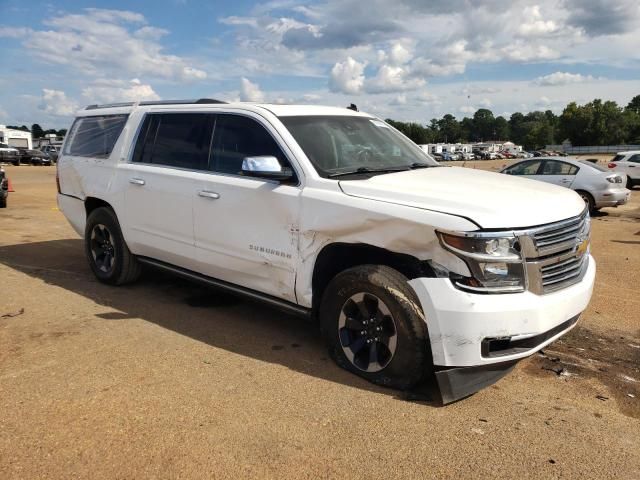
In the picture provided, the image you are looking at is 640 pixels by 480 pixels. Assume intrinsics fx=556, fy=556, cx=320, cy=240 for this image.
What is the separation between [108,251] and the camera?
616cm

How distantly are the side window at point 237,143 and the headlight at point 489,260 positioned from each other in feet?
5.42

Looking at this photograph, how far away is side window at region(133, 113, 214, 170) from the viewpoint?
16.2ft

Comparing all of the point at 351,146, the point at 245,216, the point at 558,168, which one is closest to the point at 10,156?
the point at 558,168

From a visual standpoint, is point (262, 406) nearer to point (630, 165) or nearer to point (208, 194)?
point (208, 194)

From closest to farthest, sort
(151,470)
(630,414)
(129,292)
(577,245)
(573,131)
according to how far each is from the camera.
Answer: (151,470) < (630,414) < (577,245) < (129,292) < (573,131)

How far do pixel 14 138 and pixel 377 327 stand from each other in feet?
318

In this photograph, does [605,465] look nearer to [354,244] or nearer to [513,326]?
[513,326]

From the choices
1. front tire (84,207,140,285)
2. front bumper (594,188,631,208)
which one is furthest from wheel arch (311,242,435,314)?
front bumper (594,188,631,208)

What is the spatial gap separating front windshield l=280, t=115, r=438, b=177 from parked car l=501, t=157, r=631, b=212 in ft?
31.5

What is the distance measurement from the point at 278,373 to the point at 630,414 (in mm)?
2261

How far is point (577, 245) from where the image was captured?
3734 millimetres

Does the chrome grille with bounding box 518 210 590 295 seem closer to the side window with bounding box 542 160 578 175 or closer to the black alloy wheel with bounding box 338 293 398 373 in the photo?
the black alloy wheel with bounding box 338 293 398 373

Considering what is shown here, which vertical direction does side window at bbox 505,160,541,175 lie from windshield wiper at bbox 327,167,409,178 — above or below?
below

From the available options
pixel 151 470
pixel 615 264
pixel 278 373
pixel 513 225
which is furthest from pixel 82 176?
pixel 615 264
